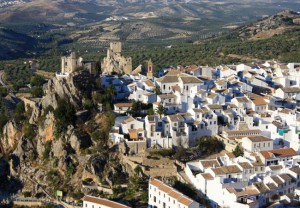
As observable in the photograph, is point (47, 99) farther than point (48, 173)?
Yes

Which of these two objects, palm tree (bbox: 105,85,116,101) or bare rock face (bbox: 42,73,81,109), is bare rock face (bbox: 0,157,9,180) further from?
palm tree (bbox: 105,85,116,101)

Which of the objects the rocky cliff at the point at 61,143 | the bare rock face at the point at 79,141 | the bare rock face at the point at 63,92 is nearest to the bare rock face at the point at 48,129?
the rocky cliff at the point at 61,143

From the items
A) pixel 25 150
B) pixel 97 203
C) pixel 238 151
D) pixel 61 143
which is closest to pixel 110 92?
pixel 61 143

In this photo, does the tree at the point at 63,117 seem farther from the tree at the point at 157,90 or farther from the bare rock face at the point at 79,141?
the tree at the point at 157,90

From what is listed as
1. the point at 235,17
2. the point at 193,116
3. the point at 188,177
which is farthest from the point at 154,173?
the point at 235,17

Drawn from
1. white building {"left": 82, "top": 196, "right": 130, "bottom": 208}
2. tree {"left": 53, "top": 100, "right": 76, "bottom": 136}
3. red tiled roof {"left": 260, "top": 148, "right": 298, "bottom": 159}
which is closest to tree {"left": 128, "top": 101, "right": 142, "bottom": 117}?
tree {"left": 53, "top": 100, "right": 76, "bottom": 136}

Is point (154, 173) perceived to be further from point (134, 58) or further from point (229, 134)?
point (134, 58)

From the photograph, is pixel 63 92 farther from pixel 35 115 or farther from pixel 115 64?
pixel 115 64
